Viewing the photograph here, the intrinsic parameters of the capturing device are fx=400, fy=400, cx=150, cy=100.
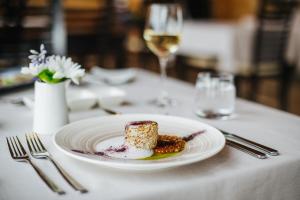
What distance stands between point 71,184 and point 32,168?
4.3 inches

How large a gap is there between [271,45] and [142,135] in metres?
2.81

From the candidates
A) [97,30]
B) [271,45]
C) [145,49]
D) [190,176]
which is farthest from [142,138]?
[145,49]

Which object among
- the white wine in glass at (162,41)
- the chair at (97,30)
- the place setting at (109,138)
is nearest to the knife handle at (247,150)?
the place setting at (109,138)

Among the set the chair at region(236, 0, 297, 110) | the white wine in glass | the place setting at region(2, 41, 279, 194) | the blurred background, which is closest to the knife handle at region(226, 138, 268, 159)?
the place setting at region(2, 41, 279, 194)

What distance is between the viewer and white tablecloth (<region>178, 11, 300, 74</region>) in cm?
358

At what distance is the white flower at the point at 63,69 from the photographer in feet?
2.64

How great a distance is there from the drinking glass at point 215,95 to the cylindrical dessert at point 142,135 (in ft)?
1.12

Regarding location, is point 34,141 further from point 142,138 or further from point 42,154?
point 142,138

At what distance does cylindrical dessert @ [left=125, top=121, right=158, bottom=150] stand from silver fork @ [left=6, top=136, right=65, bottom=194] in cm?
16

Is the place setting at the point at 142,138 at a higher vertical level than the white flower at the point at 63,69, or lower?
lower

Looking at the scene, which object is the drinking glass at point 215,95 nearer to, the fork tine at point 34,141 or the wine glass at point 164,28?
the wine glass at point 164,28

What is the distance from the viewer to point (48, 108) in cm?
85

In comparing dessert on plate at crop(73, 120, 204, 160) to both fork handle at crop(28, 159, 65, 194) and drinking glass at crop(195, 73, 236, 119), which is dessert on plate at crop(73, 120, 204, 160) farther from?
drinking glass at crop(195, 73, 236, 119)

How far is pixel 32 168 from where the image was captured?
658 millimetres
